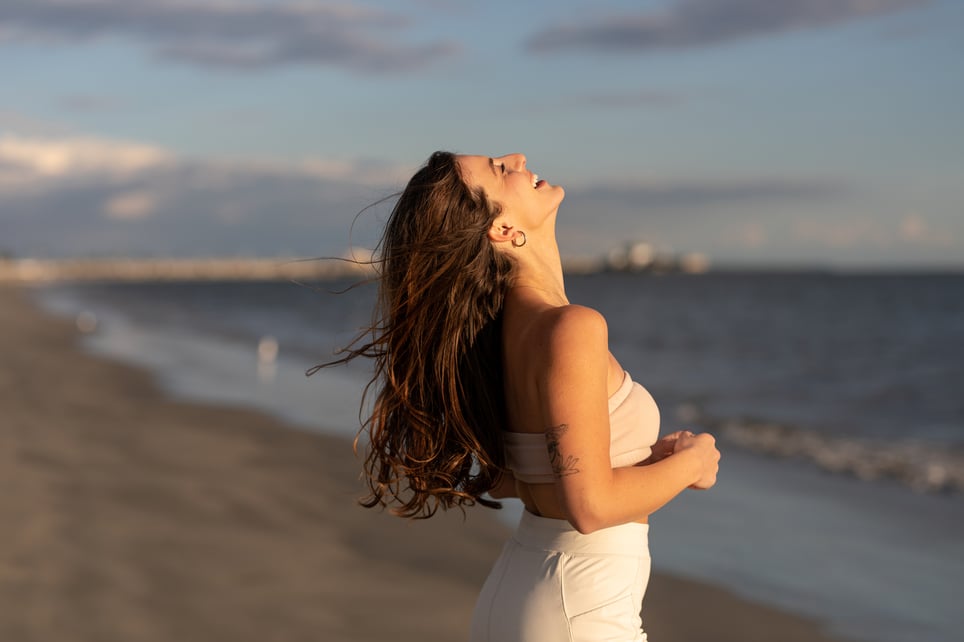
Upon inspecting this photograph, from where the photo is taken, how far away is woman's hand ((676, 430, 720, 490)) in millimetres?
2178

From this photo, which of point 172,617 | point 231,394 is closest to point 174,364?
point 231,394

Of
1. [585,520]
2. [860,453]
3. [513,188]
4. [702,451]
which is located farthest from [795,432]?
[585,520]

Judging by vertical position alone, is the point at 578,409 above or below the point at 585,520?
above

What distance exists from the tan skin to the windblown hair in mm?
46

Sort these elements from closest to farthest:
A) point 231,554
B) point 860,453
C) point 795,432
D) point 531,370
Answer: point 531,370, point 231,554, point 860,453, point 795,432

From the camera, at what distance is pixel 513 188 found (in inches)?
89.9

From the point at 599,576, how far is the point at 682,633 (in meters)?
3.55

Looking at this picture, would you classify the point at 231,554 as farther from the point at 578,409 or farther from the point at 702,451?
the point at 578,409

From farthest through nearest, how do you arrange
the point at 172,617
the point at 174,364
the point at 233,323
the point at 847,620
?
the point at 233,323
the point at 174,364
the point at 847,620
the point at 172,617

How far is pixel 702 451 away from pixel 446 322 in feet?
2.09

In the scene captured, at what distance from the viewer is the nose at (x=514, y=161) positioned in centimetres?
234

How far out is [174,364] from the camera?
63.1ft

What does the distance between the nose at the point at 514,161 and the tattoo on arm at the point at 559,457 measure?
2.25ft

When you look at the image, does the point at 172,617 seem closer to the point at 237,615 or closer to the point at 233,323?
the point at 237,615
